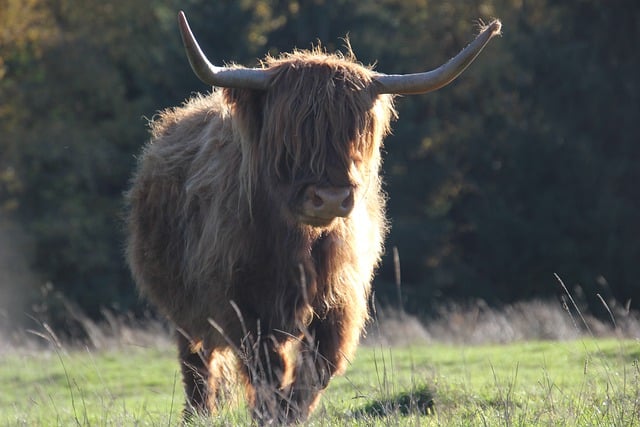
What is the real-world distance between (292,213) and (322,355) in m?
0.82

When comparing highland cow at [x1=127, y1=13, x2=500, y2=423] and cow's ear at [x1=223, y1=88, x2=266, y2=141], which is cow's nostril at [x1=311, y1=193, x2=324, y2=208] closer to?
highland cow at [x1=127, y1=13, x2=500, y2=423]

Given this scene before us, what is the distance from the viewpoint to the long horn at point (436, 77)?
577 cm

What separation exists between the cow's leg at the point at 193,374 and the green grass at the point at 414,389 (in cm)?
18

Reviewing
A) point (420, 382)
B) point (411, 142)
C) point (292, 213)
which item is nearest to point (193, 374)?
point (420, 382)

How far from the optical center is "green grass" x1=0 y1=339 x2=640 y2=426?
4887 millimetres

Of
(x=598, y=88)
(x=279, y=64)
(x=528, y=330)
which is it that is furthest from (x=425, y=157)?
(x=279, y=64)

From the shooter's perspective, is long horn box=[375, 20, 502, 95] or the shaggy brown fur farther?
long horn box=[375, 20, 502, 95]

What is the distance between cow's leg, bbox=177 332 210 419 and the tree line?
18.8m

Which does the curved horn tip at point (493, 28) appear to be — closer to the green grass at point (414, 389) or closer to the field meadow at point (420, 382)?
the field meadow at point (420, 382)

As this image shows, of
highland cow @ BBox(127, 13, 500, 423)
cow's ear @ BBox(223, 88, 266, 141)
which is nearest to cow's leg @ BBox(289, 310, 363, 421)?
highland cow @ BBox(127, 13, 500, 423)

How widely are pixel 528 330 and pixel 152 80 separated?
17609mm

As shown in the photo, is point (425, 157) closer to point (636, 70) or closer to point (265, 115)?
point (636, 70)

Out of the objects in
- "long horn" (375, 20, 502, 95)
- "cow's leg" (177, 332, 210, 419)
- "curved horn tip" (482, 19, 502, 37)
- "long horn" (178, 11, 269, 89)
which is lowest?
"cow's leg" (177, 332, 210, 419)

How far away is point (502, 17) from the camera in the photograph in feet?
104
